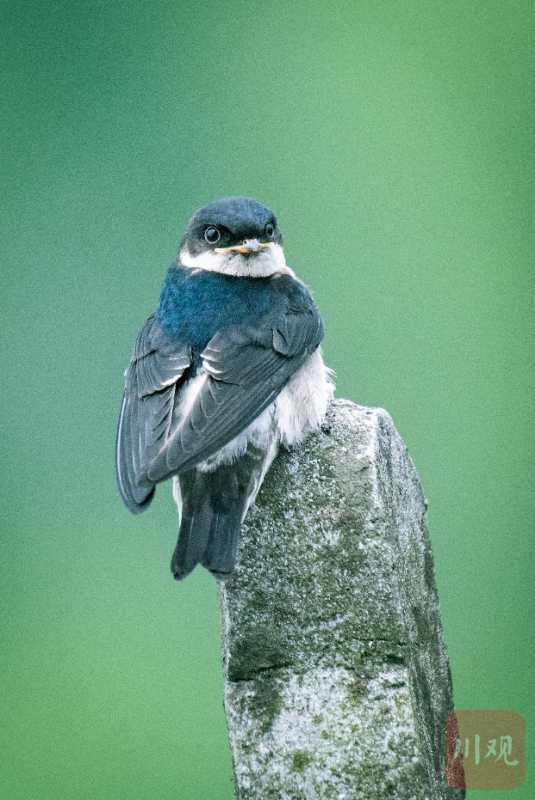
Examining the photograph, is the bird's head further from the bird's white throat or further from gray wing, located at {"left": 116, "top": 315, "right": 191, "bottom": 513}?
gray wing, located at {"left": 116, "top": 315, "right": 191, "bottom": 513}

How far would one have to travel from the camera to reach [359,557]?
256 cm

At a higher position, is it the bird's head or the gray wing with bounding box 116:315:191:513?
the bird's head

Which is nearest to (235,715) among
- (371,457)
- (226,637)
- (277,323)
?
(226,637)

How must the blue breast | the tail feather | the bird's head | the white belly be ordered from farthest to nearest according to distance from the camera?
the bird's head, the blue breast, the white belly, the tail feather

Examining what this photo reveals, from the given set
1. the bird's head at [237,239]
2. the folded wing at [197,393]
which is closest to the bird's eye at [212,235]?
the bird's head at [237,239]

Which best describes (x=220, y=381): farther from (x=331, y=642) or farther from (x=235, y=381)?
(x=331, y=642)

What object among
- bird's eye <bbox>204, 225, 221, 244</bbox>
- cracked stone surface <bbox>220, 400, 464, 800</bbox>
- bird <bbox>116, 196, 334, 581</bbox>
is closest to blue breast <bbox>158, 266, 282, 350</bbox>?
bird <bbox>116, 196, 334, 581</bbox>

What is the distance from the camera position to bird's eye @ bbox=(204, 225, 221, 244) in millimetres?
3107

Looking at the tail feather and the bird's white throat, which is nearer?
the tail feather

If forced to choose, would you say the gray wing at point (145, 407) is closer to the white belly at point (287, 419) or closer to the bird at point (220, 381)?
the bird at point (220, 381)

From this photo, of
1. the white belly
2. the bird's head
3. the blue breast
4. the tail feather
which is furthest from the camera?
the bird's head

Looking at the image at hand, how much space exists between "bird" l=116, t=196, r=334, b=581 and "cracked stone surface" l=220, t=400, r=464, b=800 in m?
0.13

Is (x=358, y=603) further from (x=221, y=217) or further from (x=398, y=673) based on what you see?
(x=221, y=217)

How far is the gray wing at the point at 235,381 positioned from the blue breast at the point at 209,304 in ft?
0.15
